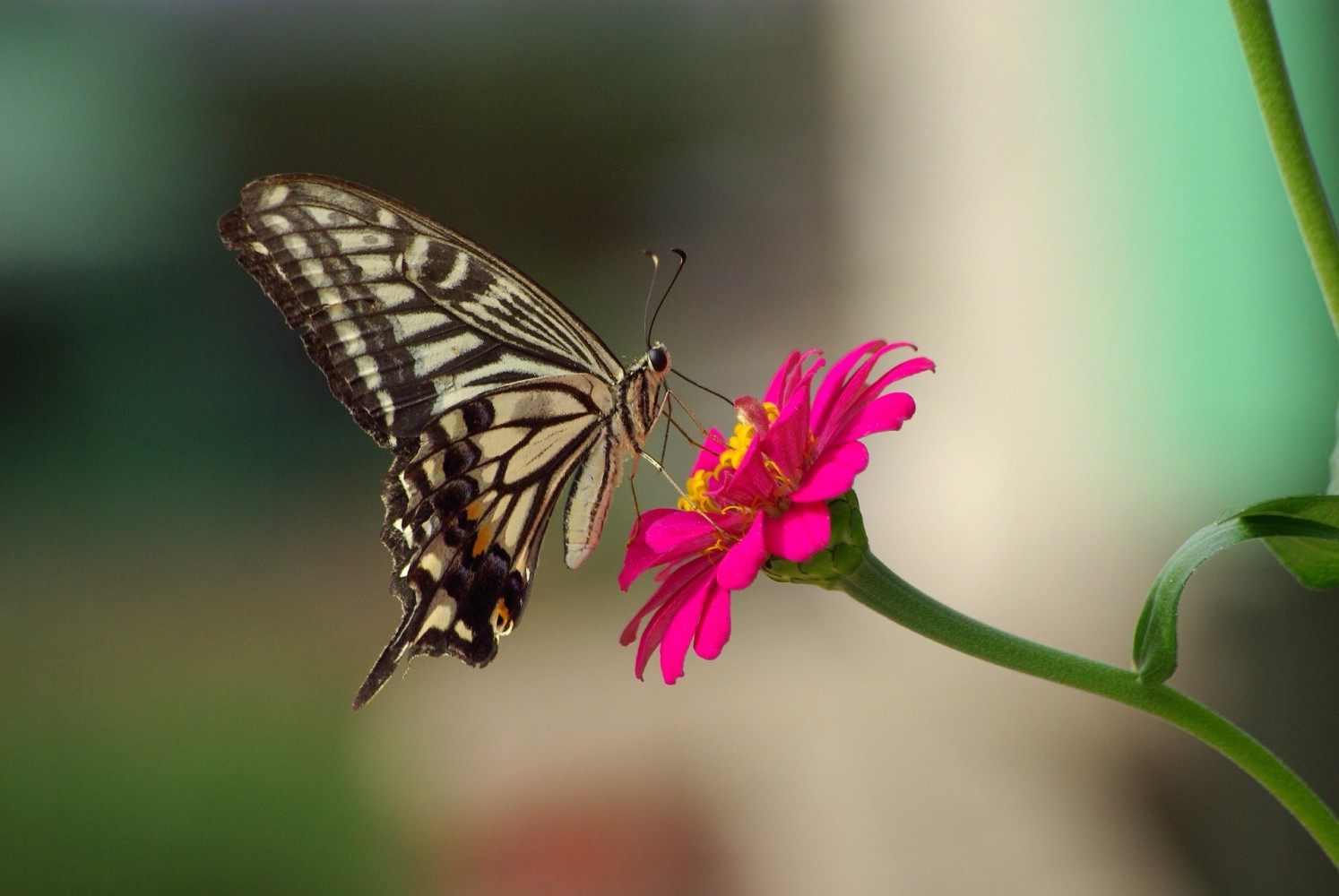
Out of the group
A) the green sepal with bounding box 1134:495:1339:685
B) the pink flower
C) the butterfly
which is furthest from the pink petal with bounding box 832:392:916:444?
the butterfly

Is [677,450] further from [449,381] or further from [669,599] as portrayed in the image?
[669,599]

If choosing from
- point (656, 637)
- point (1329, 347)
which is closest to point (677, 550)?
point (656, 637)

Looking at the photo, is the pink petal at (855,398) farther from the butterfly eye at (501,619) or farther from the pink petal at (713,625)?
the butterfly eye at (501,619)

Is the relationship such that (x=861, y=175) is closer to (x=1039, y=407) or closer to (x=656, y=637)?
(x=1039, y=407)

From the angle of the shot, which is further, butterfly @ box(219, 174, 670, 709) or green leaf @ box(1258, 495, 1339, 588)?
butterfly @ box(219, 174, 670, 709)

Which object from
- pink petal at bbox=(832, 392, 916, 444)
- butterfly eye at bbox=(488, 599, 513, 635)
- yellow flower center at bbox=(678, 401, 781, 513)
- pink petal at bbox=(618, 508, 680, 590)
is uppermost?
pink petal at bbox=(832, 392, 916, 444)

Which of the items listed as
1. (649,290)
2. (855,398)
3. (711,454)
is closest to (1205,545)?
(855,398)

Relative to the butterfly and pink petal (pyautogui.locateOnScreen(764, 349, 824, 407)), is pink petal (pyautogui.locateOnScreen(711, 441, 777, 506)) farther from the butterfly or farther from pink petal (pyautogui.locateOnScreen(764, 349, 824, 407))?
the butterfly
